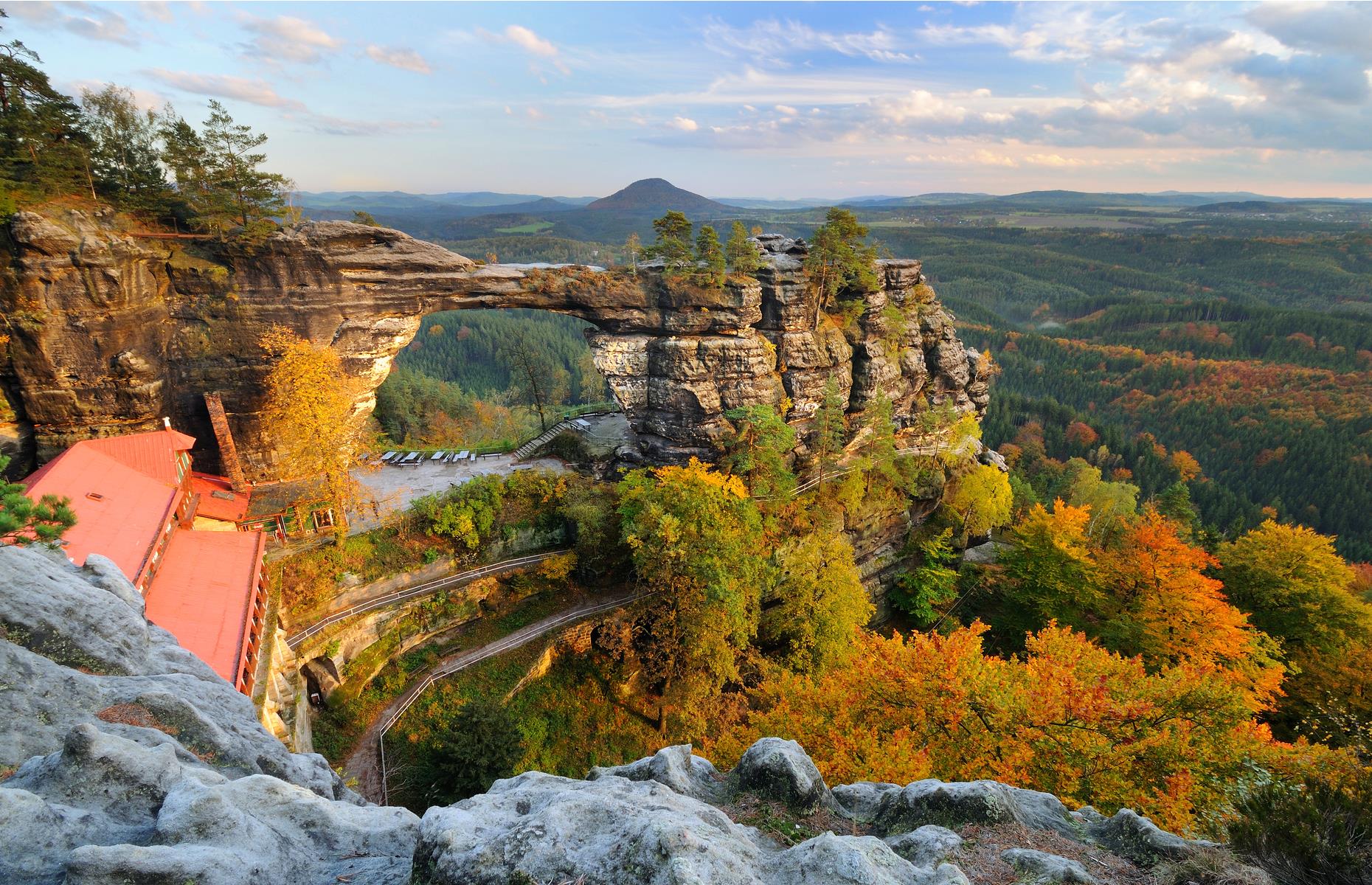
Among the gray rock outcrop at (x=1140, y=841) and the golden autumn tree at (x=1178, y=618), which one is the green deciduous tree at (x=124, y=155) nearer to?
the gray rock outcrop at (x=1140, y=841)

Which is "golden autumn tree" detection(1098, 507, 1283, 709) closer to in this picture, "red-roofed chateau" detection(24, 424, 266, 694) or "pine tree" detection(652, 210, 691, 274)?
"pine tree" detection(652, 210, 691, 274)

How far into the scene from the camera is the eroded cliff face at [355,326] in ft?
74.3

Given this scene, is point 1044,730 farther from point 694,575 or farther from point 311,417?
point 311,417

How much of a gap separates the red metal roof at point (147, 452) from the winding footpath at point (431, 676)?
A: 12.6 meters

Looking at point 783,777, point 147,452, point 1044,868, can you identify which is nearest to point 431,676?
point 147,452

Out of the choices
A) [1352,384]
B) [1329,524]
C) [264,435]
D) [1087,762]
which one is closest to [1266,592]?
[1087,762]

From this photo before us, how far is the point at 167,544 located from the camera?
65.5 ft

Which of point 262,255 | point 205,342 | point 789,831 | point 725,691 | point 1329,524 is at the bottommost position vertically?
point 1329,524

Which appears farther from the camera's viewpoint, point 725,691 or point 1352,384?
point 1352,384

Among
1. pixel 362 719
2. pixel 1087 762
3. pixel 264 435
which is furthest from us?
pixel 264 435

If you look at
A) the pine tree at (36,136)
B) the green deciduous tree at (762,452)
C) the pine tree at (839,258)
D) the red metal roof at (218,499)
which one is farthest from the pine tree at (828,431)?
the pine tree at (36,136)

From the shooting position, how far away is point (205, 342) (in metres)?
26.2

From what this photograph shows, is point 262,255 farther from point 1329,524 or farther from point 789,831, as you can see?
point 1329,524

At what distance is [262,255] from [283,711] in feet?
66.2
